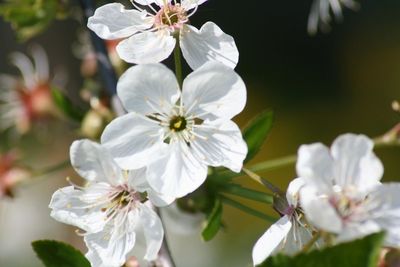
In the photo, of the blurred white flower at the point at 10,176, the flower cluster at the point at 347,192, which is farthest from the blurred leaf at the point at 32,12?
the flower cluster at the point at 347,192

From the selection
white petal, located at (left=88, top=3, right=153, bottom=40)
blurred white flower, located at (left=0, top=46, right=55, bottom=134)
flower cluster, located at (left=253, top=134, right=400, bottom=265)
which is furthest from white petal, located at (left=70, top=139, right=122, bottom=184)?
blurred white flower, located at (left=0, top=46, right=55, bottom=134)

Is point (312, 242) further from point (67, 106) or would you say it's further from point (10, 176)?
point (10, 176)

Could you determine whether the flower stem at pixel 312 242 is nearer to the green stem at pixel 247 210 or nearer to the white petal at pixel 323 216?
the white petal at pixel 323 216

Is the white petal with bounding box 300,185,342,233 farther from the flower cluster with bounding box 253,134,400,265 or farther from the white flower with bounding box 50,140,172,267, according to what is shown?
the white flower with bounding box 50,140,172,267

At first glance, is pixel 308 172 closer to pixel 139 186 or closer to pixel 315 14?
pixel 139 186

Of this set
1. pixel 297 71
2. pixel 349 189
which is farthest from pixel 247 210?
pixel 297 71

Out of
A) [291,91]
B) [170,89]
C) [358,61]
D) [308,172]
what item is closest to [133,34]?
[170,89]
